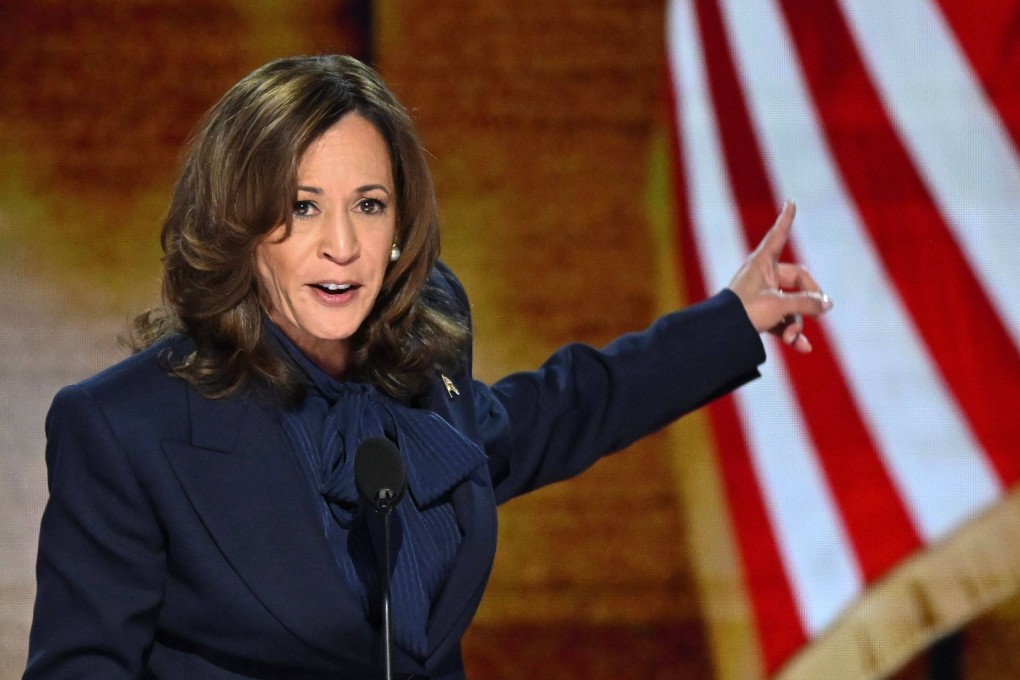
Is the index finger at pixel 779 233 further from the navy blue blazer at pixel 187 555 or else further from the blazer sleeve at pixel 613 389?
the navy blue blazer at pixel 187 555

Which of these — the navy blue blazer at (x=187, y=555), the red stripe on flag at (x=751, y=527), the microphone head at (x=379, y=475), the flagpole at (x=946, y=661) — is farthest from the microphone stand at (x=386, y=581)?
the flagpole at (x=946, y=661)

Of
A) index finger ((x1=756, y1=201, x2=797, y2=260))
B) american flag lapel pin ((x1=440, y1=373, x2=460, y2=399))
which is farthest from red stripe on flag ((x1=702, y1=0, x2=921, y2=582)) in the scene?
american flag lapel pin ((x1=440, y1=373, x2=460, y2=399))

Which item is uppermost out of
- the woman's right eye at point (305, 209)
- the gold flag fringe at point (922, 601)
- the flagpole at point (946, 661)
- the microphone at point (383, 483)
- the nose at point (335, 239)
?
the woman's right eye at point (305, 209)

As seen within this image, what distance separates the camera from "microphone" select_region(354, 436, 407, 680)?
1015 mm

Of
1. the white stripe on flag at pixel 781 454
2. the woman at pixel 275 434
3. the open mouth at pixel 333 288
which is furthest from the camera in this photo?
the white stripe on flag at pixel 781 454

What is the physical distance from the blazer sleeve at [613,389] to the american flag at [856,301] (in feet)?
2.25

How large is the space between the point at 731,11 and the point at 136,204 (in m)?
1.13

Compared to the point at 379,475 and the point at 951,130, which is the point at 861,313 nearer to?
the point at 951,130

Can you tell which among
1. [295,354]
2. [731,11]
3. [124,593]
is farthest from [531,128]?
[124,593]

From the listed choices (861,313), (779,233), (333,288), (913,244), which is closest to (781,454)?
(861,313)

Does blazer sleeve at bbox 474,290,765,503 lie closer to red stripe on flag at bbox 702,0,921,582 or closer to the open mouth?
the open mouth

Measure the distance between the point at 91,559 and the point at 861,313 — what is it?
1.59 metres

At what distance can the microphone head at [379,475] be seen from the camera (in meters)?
1.02

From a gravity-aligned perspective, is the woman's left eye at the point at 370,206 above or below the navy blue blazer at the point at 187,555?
above
